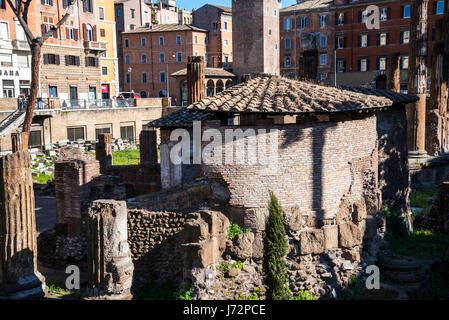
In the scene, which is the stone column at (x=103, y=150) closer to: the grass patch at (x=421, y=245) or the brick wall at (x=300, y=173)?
the brick wall at (x=300, y=173)

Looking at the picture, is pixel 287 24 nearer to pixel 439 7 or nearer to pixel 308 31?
pixel 308 31

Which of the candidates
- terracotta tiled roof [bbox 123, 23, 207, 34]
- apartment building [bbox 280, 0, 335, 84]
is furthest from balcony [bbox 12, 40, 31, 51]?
apartment building [bbox 280, 0, 335, 84]

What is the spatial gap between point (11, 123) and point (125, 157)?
686 cm

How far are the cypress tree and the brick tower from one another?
3832 cm

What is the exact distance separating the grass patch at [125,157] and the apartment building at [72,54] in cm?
476

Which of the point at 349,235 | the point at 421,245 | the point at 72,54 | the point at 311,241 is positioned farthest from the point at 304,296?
the point at 72,54

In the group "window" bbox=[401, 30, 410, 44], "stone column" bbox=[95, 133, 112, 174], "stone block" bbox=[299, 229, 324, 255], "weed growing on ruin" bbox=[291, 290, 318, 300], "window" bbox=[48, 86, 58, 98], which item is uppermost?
"window" bbox=[401, 30, 410, 44]

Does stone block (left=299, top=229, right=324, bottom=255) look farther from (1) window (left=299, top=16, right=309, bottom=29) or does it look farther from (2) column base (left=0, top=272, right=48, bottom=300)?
(1) window (left=299, top=16, right=309, bottom=29)

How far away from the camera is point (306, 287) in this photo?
10.3m

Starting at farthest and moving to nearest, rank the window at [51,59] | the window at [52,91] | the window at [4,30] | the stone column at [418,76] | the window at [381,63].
A: the window at [381,63] < the window at [52,91] < the window at [51,59] < the window at [4,30] < the stone column at [418,76]

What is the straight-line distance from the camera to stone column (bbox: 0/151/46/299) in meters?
9.27

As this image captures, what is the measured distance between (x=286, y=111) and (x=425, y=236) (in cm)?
694

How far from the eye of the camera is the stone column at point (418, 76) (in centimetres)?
2211

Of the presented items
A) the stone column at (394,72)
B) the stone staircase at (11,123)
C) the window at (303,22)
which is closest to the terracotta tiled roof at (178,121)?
the stone column at (394,72)
